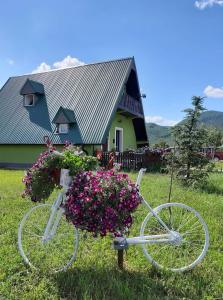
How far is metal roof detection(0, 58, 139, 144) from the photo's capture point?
676 inches

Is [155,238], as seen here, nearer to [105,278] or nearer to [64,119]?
[105,278]

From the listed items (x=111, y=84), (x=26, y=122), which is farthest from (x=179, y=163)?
(x=26, y=122)

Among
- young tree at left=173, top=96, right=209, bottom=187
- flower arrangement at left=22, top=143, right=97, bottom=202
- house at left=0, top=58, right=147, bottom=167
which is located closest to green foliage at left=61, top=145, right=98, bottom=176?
flower arrangement at left=22, top=143, right=97, bottom=202

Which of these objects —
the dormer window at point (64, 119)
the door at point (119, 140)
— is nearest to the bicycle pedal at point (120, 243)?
the dormer window at point (64, 119)

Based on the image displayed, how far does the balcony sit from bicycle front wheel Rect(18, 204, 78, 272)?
1474 centimetres

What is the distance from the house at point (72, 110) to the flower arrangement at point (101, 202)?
1279 cm

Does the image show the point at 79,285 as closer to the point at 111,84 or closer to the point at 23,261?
the point at 23,261

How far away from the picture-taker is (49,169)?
Result: 142 inches

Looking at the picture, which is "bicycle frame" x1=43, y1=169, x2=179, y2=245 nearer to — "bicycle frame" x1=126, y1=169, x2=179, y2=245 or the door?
"bicycle frame" x1=126, y1=169, x2=179, y2=245

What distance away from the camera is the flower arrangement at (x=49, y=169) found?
3551 mm

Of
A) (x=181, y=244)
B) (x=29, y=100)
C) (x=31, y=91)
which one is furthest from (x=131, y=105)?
(x=181, y=244)

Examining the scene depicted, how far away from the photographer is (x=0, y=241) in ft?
14.9

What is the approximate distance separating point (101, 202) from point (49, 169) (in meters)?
0.72

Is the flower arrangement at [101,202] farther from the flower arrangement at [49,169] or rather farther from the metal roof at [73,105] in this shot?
the metal roof at [73,105]
